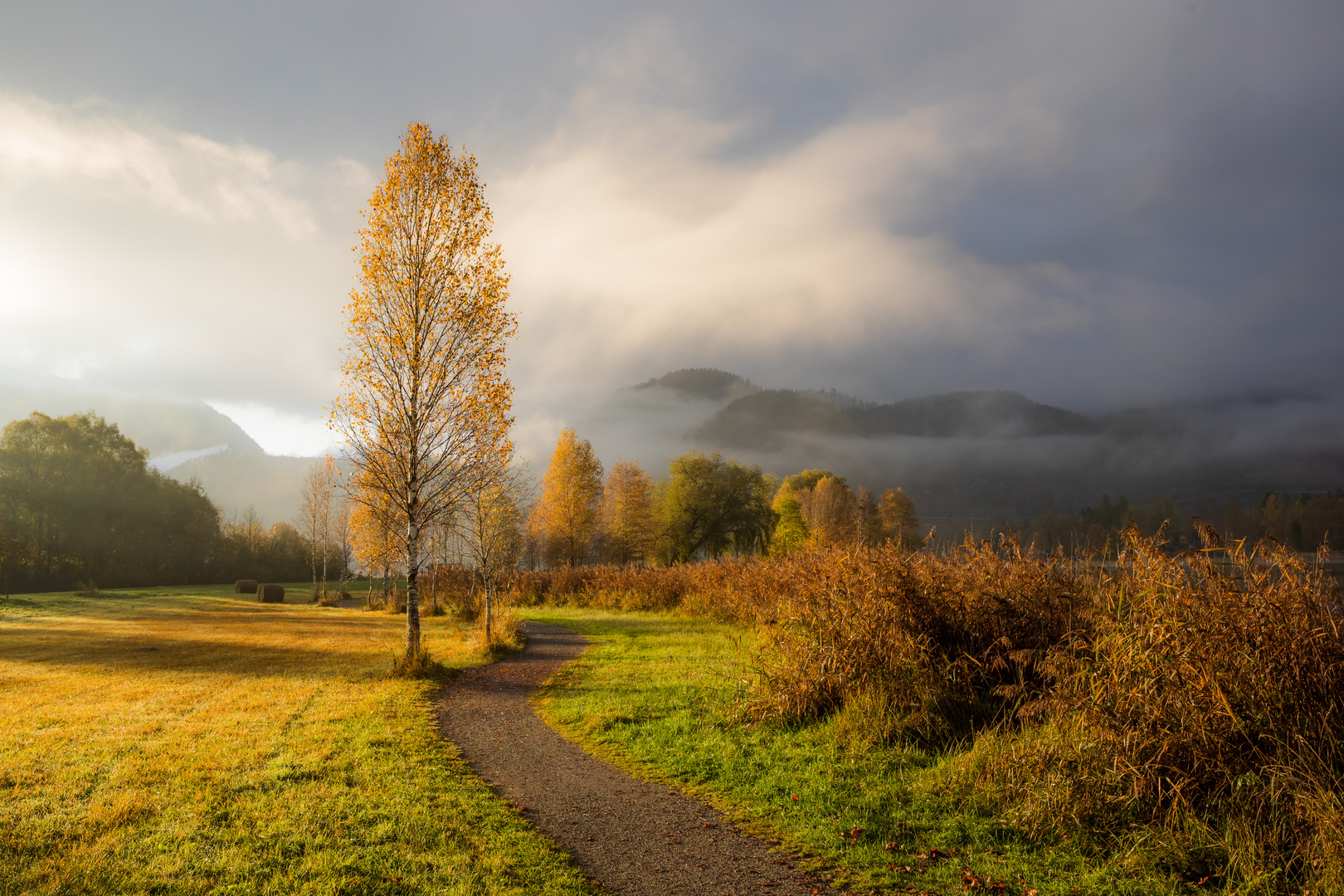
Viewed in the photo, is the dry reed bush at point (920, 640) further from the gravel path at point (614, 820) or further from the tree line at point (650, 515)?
the tree line at point (650, 515)

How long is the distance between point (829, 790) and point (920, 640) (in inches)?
102

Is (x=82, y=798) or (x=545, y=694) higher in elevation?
(x=82, y=798)

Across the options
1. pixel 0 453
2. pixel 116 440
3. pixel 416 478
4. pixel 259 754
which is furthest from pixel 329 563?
pixel 259 754

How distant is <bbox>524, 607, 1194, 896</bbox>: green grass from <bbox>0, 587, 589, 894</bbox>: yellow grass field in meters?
2.11

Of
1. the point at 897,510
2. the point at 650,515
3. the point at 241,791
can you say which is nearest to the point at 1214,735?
the point at 241,791

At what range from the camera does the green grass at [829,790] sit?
468cm

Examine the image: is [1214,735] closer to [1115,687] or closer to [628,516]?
[1115,687]

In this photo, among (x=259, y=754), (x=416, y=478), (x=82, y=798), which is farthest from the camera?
(x=416, y=478)

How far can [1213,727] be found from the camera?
5.01 metres

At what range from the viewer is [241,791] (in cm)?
616

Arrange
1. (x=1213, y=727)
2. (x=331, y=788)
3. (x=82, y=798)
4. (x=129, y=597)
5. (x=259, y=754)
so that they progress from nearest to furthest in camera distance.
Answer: (x=1213, y=727)
(x=82, y=798)
(x=331, y=788)
(x=259, y=754)
(x=129, y=597)

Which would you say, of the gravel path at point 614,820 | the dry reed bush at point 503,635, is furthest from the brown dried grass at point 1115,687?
the dry reed bush at point 503,635

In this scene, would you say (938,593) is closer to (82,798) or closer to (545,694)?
(545,694)

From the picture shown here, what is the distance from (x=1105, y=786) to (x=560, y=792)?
514cm
